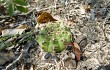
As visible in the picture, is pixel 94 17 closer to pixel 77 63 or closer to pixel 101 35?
pixel 101 35

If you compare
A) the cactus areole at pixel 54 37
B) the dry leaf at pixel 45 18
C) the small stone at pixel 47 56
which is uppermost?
the dry leaf at pixel 45 18

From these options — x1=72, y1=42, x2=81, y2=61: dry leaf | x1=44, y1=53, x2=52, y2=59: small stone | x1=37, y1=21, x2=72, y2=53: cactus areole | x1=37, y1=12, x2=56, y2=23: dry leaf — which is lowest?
x1=44, y1=53, x2=52, y2=59: small stone

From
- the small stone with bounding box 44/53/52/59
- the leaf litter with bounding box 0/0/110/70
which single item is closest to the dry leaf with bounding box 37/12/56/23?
the leaf litter with bounding box 0/0/110/70

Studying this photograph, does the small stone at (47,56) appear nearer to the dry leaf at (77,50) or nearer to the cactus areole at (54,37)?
the cactus areole at (54,37)

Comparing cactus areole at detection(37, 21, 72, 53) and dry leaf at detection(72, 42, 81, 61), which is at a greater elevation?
cactus areole at detection(37, 21, 72, 53)

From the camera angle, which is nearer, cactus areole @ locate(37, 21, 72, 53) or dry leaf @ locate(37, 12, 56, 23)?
cactus areole @ locate(37, 21, 72, 53)

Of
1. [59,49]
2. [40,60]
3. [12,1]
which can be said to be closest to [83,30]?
[59,49]

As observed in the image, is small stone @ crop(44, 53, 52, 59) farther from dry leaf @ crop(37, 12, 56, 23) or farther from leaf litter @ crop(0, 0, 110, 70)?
dry leaf @ crop(37, 12, 56, 23)

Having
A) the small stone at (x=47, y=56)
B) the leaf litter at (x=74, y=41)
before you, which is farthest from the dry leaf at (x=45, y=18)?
the small stone at (x=47, y=56)

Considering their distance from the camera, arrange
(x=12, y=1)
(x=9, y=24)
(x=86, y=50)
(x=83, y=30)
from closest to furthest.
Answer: (x=12, y=1)
(x=86, y=50)
(x=83, y=30)
(x=9, y=24)
